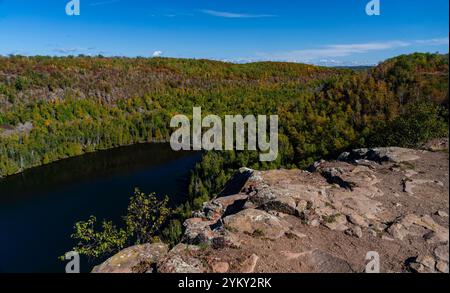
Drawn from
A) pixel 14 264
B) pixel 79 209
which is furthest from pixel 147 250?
pixel 79 209

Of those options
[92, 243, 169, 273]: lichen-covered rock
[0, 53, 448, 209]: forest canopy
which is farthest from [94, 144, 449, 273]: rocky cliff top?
[0, 53, 448, 209]: forest canopy

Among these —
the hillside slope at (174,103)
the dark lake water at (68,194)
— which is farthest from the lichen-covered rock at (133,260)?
the dark lake water at (68,194)

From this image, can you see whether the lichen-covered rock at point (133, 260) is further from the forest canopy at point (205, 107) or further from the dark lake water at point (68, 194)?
the dark lake water at point (68, 194)

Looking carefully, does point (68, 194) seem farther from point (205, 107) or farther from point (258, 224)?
point (205, 107)

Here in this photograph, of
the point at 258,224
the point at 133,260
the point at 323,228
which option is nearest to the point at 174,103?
the point at 258,224

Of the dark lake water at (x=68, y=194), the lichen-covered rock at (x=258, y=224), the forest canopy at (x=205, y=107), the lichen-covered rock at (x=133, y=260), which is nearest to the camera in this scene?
the lichen-covered rock at (x=133, y=260)

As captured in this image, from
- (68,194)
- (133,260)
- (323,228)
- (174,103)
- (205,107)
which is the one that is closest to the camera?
Answer: (133,260)
